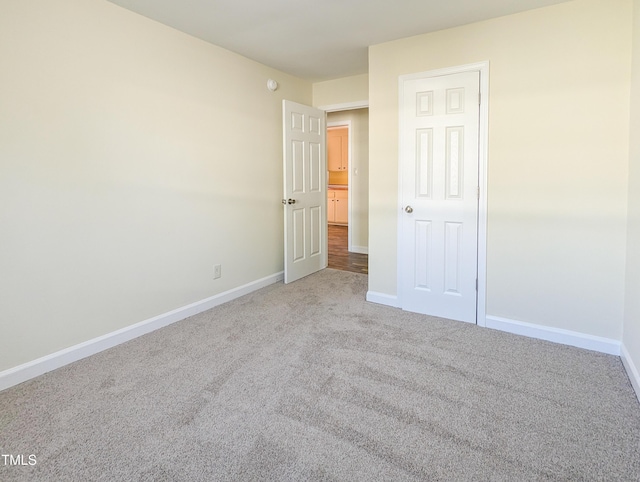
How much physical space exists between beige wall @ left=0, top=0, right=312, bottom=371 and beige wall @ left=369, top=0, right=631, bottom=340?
2006 millimetres

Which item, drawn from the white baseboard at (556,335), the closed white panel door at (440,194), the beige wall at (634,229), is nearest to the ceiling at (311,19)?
the closed white panel door at (440,194)

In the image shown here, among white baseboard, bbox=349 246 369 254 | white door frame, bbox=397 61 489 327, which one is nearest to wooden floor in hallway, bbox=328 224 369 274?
white baseboard, bbox=349 246 369 254

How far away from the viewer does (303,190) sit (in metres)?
4.34

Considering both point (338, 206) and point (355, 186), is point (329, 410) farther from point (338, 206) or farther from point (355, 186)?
point (338, 206)

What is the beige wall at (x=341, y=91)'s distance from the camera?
4285 millimetres

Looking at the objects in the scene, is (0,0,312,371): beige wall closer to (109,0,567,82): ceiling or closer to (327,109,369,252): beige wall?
(109,0,567,82): ceiling

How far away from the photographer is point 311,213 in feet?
14.8

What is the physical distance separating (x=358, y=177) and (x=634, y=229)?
4162 millimetres

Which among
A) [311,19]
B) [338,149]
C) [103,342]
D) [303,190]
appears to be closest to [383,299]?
[303,190]

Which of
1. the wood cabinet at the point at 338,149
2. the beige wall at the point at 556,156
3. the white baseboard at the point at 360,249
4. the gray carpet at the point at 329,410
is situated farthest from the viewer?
the wood cabinet at the point at 338,149

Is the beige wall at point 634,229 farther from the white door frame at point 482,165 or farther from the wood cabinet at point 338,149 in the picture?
the wood cabinet at point 338,149

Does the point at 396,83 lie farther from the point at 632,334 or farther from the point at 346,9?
the point at 632,334

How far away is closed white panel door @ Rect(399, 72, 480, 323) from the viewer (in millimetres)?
2926

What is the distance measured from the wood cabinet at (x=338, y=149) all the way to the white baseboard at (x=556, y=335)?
559 centimetres
